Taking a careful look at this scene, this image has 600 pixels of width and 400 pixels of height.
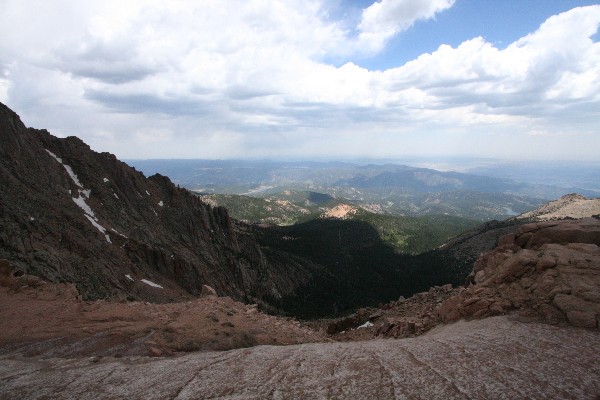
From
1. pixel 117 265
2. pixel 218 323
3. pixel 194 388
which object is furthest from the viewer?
pixel 117 265

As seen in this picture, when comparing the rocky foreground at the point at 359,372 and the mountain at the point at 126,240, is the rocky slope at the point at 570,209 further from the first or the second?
the rocky foreground at the point at 359,372

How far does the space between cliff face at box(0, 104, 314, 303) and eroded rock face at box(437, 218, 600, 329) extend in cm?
3199

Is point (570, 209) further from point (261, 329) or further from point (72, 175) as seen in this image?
point (72, 175)

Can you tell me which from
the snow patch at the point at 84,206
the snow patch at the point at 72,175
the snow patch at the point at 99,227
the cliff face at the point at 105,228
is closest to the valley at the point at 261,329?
the cliff face at the point at 105,228

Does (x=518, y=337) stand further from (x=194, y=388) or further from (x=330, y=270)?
(x=330, y=270)

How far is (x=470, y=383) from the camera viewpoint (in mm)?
9578

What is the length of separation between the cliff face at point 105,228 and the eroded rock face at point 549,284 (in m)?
32.0

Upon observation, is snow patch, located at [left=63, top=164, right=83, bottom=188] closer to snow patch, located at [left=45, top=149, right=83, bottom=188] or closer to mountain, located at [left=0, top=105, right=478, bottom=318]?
snow patch, located at [left=45, top=149, right=83, bottom=188]

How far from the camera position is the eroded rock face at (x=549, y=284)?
13.3 meters

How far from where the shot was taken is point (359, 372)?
35.0 ft

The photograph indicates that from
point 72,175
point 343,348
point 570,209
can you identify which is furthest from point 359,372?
point 570,209

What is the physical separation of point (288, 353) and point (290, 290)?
94.8m

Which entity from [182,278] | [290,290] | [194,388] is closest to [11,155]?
[182,278]

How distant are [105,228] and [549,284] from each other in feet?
187
